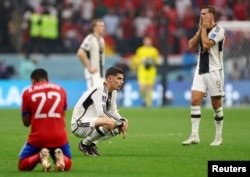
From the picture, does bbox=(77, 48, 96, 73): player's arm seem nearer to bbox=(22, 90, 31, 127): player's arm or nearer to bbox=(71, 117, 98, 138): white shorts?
bbox=(71, 117, 98, 138): white shorts

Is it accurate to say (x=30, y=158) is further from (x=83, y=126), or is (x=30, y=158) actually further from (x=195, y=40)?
(x=195, y=40)

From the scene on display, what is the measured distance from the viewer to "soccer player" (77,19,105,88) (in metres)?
21.1

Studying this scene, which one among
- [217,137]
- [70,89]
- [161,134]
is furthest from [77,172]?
[70,89]

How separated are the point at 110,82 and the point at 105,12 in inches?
821

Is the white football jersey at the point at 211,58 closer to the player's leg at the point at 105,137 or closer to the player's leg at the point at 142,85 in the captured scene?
the player's leg at the point at 105,137

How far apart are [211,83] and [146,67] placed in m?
15.3

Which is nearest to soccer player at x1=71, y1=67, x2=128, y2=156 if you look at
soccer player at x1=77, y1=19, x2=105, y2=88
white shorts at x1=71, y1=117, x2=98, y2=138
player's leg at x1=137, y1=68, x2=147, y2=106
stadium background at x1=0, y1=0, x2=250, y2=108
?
white shorts at x1=71, y1=117, x2=98, y2=138

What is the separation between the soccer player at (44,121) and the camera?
11867 mm

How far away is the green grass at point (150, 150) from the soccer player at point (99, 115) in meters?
0.34

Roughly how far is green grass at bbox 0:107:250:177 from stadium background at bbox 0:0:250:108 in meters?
7.13

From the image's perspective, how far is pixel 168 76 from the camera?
32469 mm

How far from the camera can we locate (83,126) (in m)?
14.1

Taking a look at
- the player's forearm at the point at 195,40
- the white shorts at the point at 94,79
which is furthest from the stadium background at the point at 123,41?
the player's forearm at the point at 195,40

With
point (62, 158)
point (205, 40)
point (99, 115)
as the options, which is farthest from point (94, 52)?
point (62, 158)
